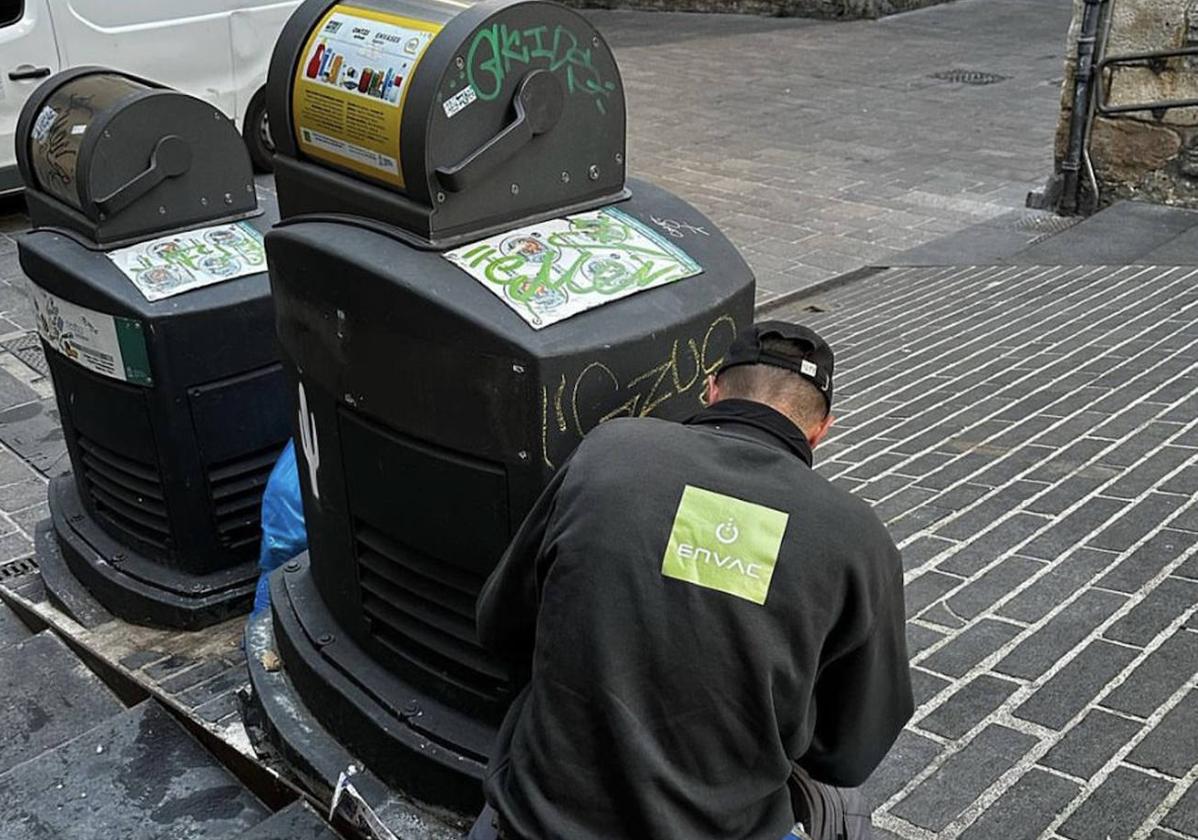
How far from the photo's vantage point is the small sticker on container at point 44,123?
3.48 m

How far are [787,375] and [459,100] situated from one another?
790 mm

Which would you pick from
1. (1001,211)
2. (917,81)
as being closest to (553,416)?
(1001,211)

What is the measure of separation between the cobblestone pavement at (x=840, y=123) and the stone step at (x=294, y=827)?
15.6 ft

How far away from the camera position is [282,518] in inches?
132

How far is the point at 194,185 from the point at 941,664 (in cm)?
249

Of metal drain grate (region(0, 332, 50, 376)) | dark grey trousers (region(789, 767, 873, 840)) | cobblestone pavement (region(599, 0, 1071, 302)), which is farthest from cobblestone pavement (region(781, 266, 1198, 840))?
metal drain grate (region(0, 332, 50, 376))

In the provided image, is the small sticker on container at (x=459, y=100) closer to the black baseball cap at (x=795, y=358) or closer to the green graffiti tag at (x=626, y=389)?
the green graffiti tag at (x=626, y=389)

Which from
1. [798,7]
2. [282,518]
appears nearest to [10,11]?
[282,518]

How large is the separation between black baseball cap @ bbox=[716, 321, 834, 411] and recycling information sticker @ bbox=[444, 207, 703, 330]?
30 centimetres

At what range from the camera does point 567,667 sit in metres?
1.87

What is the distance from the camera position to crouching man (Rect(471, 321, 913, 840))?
1.79 meters

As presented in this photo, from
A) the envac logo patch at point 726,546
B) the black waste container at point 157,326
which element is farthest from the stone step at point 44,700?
the envac logo patch at point 726,546

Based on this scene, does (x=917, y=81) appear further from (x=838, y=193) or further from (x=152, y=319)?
(x=152, y=319)

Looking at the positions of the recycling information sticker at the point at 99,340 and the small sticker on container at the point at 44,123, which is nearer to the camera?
the recycling information sticker at the point at 99,340
